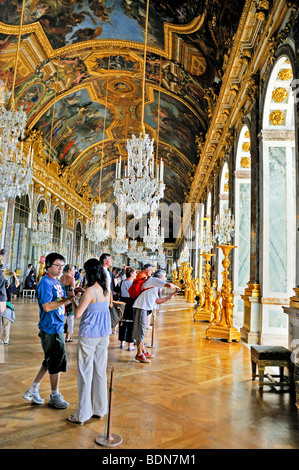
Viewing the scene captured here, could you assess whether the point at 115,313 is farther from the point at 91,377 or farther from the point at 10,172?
the point at 10,172

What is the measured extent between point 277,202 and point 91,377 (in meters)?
5.23

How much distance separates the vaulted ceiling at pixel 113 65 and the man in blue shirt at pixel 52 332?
7.46 meters

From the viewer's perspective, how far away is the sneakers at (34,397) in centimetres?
318

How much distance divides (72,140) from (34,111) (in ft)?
15.0

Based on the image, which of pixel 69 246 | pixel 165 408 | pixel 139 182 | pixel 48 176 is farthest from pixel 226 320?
pixel 69 246

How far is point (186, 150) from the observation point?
18750 mm

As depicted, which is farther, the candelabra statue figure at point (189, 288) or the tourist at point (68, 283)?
the candelabra statue figure at point (189, 288)

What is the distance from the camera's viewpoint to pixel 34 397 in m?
3.18

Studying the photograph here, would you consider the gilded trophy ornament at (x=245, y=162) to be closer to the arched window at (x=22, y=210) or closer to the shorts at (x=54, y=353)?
the shorts at (x=54, y=353)

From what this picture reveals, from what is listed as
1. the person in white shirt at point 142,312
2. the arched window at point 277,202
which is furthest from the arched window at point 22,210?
the arched window at point 277,202

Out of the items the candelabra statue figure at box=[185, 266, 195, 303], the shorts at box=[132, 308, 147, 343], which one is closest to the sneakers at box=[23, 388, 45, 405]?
the shorts at box=[132, 308, 147, 343]

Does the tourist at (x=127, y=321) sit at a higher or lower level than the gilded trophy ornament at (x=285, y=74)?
lower

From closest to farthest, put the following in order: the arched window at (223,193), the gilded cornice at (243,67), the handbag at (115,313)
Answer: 1. the handbag at (115,313)
2. the gilded cornice at (243,67)
3. the arched window at (223,193)

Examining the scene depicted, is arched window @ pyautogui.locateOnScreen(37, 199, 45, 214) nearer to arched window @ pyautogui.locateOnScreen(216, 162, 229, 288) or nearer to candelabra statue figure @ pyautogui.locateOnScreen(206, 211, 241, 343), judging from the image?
arched window @ pyautogui.locateOnScreen(216, 162, 229, 288)
